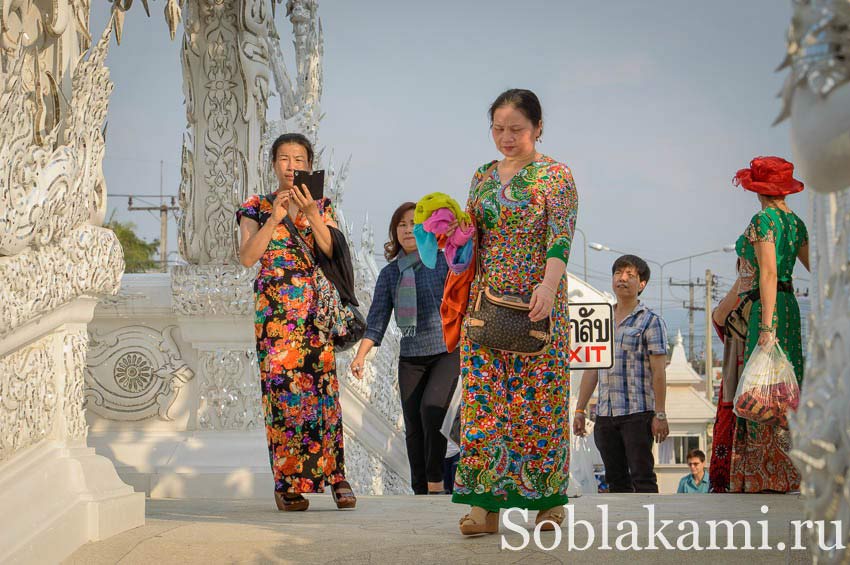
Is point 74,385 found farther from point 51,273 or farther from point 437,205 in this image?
point 437,205

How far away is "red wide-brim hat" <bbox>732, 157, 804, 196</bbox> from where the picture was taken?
673 centimetres

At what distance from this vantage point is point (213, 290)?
8.40m

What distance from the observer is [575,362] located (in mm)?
7914

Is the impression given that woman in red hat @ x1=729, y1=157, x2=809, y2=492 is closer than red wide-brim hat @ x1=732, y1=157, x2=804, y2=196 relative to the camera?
Yes

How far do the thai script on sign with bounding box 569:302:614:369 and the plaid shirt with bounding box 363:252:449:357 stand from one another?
37.9 inches

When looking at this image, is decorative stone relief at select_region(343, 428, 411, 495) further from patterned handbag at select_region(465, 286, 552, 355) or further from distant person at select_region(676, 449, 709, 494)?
patterned handbag at select_region(465, 286, 552, 355)

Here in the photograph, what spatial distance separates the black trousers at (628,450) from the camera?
8000mm

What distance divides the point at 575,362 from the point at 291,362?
2519mm

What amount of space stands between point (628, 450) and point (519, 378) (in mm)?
3544

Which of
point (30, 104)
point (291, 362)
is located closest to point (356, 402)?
point (291, 362)

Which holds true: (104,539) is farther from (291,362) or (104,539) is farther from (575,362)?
(575,362)

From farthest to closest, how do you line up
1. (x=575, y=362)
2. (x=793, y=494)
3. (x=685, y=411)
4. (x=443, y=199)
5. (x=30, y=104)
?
(x=685, y=411), (x=575, y=362), (x=793, y=494), (x=443, y=199), (x=30, y=104)

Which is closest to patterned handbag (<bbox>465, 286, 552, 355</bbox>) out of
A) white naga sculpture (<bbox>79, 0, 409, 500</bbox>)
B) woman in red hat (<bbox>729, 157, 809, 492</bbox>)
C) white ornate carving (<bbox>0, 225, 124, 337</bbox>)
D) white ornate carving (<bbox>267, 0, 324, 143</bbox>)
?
white ornate carving (<bbox>0, 225, 124, 337</bbox>)

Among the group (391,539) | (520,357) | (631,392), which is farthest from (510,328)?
(631,392)
